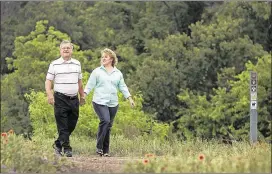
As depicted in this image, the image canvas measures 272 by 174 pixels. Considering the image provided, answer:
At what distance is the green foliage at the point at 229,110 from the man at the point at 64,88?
2965cm

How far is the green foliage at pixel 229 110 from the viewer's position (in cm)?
4097

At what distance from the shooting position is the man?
1080 centimetres

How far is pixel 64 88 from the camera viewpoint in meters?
10.8

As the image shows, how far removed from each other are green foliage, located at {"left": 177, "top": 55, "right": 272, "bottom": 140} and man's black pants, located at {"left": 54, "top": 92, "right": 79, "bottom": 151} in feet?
97.0

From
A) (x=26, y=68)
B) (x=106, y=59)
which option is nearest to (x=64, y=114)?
(x=106, y=59)

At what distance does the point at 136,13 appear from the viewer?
173 ft

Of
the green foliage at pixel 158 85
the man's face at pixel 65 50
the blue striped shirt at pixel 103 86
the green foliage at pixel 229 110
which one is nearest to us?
the man's face at pixel 65 50

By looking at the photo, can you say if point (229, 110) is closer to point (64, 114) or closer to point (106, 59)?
point (106, 59)

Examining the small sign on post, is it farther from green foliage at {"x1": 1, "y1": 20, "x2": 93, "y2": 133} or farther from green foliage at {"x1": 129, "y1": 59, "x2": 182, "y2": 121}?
green foliage at {"x1": 1, "y1": 20, "x2": 93, "y2": 133}

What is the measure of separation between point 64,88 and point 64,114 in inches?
15.4

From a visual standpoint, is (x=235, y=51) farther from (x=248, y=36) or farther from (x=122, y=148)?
(x=122, y=148)

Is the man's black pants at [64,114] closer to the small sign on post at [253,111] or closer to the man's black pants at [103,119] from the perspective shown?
the man's black pants at [103,119]

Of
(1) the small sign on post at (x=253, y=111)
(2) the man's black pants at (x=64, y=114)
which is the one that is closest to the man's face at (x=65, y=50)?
(2) the man's black pants at (x=64, y=114)

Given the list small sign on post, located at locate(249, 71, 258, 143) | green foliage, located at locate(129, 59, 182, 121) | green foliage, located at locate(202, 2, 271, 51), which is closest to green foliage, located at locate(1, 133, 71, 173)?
small sign on post, located at locate(249, 71, 258, 143)
